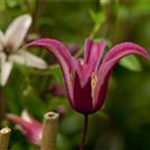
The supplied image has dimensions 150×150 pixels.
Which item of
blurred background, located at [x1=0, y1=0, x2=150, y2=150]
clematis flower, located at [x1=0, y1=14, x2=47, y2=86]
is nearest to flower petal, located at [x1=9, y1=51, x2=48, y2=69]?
clematis flower, located at [x1=0, y1=14, x2=47, y2=86]

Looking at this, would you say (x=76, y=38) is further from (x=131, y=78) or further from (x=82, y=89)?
(x=82, y=89)

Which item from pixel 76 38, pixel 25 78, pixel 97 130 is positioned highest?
pixel 25 78

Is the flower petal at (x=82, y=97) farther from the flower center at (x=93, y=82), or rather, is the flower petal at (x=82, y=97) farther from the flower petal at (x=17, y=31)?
the flower petal at (x=17, y=31)

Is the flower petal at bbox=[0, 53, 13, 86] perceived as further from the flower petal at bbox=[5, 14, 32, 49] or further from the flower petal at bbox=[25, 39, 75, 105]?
the flower petal at bbox=[25, 39, 75, 105]

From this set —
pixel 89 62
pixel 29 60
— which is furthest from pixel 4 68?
pixel 89 62

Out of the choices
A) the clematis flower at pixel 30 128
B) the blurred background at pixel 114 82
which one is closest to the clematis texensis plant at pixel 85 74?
the clematis flower at pixel 30 128

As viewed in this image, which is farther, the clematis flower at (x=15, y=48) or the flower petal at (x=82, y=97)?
the clematis flower at (x=15, y=48)

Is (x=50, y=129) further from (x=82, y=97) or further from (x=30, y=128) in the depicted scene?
(x=30, y=128)

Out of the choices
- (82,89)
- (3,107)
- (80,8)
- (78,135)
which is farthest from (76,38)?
(82,89)
